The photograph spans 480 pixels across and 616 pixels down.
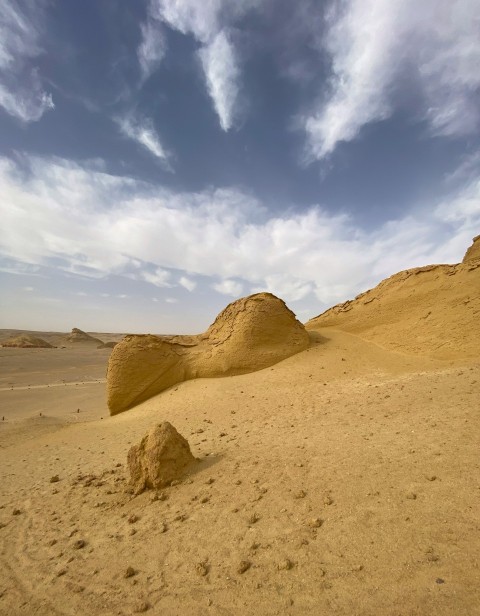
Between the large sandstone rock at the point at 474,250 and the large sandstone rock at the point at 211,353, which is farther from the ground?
the large sandstone rock at the point at 474,250

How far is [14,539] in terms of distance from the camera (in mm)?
3254

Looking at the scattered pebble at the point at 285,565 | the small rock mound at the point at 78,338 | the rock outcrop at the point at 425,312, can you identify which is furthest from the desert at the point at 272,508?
the small rock mound at the point at 78,338

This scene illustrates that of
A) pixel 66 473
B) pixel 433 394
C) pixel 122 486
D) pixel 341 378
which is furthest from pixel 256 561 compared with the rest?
pixel 341 378

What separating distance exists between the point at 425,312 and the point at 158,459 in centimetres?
792

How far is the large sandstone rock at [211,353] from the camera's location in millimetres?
9062

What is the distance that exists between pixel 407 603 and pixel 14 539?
339cm

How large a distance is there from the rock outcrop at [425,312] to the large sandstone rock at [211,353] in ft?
7.12

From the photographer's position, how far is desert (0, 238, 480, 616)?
2.18 metres

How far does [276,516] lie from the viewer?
2934mm

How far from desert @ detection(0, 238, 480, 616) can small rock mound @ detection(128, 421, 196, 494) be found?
8 cm

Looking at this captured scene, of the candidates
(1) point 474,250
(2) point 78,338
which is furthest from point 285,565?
(2) point 78,338

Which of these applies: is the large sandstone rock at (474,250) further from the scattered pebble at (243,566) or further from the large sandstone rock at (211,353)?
the scattered pebble at (243,566)

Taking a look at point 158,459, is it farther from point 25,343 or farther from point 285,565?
point 25,343

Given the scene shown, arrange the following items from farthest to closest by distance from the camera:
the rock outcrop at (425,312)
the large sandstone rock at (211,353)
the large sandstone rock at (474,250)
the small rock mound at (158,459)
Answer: the large sandstone rock at (474,250)
the large sandstone rock at (211,353)
the rock outcrop at (425,312)
the small rock mound at (158,459)
